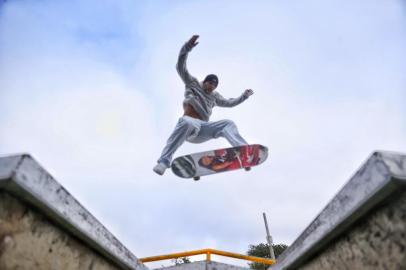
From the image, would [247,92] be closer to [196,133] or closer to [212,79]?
[212,79]

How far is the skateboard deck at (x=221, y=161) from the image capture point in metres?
5.49

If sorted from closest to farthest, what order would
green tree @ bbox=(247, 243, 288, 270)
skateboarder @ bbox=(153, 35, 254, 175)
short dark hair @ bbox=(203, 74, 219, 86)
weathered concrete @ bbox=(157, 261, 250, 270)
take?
weathered concrete @ bbox=(157, 261, 250, 270) → skateboarder @ bbox=(153, 35, 254, 175) → short dark hair @ bbox=(203, 74, 219, 86) → green tree @ bbox=(247, 243, 288, 270)

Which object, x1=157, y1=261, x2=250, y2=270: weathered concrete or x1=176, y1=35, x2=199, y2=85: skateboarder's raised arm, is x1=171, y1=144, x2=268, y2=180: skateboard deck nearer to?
x1=157, y1=261, x2=250, y2=270: weathered concrete

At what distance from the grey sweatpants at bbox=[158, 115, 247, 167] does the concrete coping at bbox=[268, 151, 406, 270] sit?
12.7 ft

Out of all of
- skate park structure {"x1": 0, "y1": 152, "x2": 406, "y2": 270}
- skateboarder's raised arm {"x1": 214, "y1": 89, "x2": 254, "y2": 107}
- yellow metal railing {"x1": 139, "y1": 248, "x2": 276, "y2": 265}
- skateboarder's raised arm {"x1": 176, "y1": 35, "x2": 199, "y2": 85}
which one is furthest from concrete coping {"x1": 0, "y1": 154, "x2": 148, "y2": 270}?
→ skateboarder's raised arm {"x1": 214, "y1": 89, "x2": 254, "y2": 107}

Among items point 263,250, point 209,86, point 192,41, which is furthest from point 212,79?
point 263,250

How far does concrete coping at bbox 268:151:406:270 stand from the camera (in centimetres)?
123

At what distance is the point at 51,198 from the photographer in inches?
60.1

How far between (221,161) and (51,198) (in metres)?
4.24

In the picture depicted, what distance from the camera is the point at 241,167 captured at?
5473mm

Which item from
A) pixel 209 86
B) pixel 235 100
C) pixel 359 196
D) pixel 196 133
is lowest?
pixel 359 196

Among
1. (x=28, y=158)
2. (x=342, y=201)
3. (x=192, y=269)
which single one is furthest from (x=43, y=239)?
(x=192, y=269)

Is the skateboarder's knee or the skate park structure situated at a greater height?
the skateboarder's knee

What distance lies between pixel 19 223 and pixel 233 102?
6131 mm
